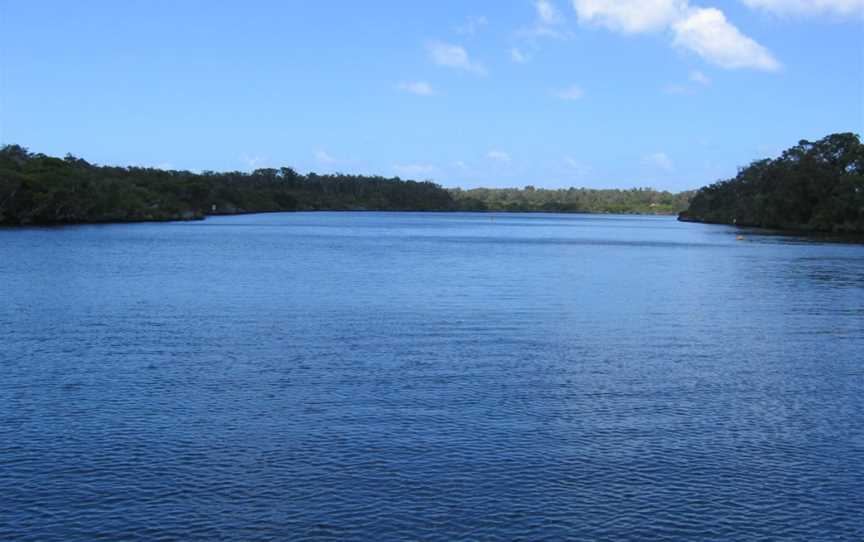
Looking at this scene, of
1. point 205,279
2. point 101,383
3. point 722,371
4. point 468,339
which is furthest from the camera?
point 205,279

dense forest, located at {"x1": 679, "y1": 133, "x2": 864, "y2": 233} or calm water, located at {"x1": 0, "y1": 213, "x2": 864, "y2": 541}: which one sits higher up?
dense forest, located at {"x1": 679, "y1": 133, "x2": 864, "y2": 233}

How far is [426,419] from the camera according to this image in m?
17.3

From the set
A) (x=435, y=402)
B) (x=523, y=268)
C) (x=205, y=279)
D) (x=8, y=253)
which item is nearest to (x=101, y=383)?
(x=435, y=402)

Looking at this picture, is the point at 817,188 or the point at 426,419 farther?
the point at 817,188

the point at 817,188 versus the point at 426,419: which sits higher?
the point at 817,188

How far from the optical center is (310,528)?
12.1m

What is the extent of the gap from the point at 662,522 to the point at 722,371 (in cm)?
1109

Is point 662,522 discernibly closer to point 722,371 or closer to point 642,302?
point 722,371

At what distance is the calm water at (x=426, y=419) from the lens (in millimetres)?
12602

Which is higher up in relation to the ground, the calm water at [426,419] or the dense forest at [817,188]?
the dense forest at [817,188]

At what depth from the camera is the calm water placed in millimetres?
12602

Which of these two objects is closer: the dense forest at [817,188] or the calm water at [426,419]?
the calm water at [426,419]

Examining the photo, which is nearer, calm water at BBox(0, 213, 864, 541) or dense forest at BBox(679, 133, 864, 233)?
calm water at BBox(0, 213, 864, 541)

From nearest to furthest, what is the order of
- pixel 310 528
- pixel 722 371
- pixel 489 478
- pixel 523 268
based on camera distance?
1. pixel 310 528
2. pixel 489 478
3. pixel 722 371
4. pixel 523 268
